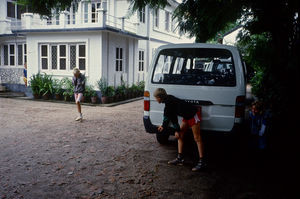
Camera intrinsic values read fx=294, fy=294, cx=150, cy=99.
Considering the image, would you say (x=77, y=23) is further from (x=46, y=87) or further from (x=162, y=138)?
(x=162, y=138)

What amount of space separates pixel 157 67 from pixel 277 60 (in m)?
3.06

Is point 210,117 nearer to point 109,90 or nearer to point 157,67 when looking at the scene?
point 157,67

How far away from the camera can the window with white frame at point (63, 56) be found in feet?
52.0

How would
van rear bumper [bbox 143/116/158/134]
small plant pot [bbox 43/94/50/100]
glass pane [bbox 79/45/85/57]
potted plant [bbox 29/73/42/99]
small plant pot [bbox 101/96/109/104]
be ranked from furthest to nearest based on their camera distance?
glass pane [bbox 79/45/85/57], potted plant [bbox 29/73/42/99], small plant pot [bbox 43/94/50/100], small plant pot [bbox 101/96/109/104], van rear bumper [bbox 143/116/158/134]

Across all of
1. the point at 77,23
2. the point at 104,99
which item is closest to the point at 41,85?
the point at 104,99

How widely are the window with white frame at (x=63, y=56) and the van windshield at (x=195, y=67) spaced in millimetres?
10725

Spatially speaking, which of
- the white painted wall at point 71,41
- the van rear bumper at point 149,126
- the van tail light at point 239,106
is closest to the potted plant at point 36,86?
the white painted wall at point 71,41

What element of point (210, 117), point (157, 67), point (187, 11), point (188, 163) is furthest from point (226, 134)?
point (187, 11)

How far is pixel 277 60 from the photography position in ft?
9.71

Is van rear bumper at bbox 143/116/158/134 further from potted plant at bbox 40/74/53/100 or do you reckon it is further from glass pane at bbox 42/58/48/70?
glass pane at bbox 42/58/48/70

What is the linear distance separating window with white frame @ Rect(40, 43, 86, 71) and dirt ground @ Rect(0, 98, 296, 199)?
802cm

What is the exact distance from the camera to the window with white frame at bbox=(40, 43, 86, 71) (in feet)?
52.0

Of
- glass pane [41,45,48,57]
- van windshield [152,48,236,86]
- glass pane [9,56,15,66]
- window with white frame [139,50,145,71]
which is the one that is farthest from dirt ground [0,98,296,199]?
glass pane [9,56,15,66]

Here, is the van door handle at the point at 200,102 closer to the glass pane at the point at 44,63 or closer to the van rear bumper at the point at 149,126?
the van rear bumper at the point at 149,126
